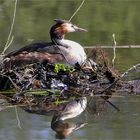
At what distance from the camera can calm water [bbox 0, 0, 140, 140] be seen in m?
7.51

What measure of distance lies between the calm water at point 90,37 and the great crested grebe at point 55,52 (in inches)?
30.1

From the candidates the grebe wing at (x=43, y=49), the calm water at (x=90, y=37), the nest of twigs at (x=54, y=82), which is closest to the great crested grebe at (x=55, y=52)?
the grebe wing at (x=43, y=49)

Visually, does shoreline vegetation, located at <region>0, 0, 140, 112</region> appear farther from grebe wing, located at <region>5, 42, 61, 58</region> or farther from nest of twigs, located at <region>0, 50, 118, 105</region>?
grebe wing, located at <region>5, 42, 61, 58</region>

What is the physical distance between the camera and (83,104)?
345 inches

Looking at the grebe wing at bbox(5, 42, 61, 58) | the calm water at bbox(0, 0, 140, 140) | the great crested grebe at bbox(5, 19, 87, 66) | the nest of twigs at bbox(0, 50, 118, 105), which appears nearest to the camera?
the calm water at bbox(0, 0, 140, 140)

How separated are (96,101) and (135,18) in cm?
823

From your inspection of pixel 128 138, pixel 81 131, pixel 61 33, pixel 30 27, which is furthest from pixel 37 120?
pixel 30 27

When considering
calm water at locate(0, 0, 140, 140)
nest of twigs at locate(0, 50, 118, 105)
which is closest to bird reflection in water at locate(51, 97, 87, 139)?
calm water at locate(0, 0, 140, 140)

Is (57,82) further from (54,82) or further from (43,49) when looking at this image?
(43,49)

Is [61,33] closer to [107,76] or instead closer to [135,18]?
[107,76]

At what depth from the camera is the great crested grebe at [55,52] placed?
952 cm

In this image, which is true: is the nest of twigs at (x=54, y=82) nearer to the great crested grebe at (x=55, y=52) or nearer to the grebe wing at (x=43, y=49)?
the great crested grebe at (x=55, y=52)

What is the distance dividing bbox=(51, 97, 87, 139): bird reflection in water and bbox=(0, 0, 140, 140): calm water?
0.07 metres

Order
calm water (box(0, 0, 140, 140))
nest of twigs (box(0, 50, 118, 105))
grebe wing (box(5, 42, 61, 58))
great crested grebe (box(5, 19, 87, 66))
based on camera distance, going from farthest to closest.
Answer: grebe wing (box(5, 42, 61, 58))
great crested grebe (box(5, 19, 87, 66))
nest of twigs (box(0, 50, 118, 105))
calm water (box(0, 0, 140, 140))
